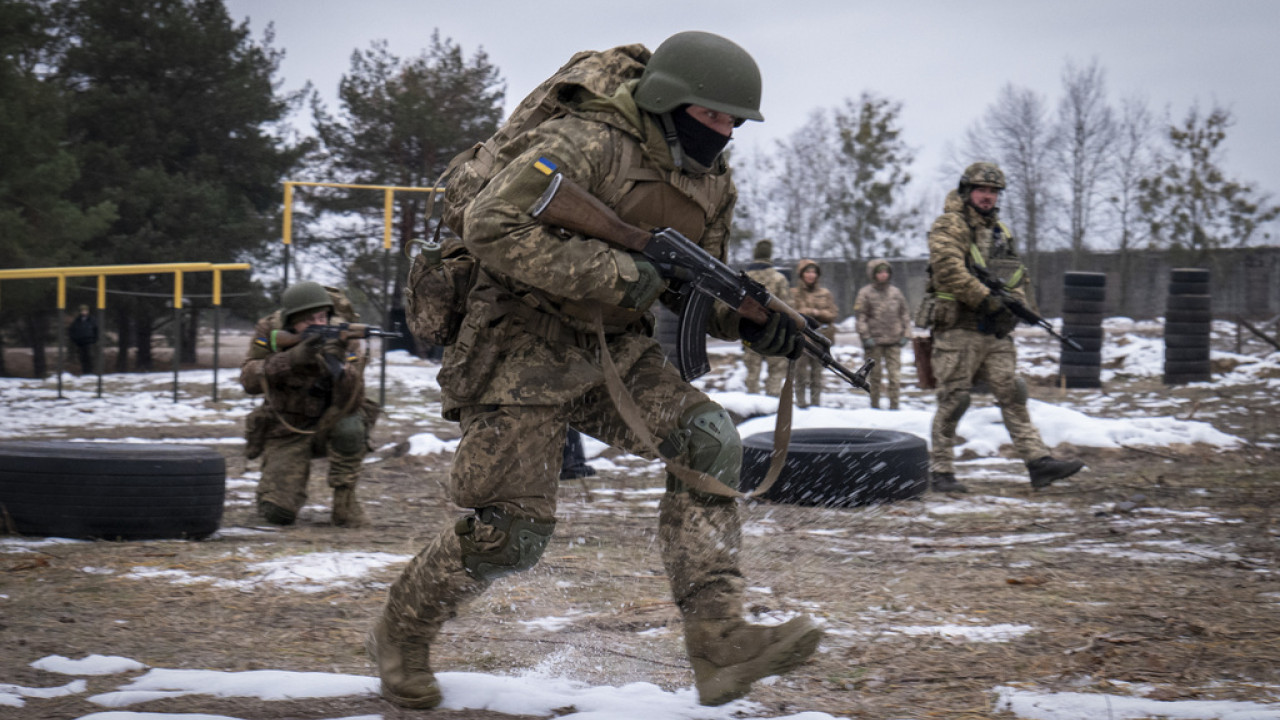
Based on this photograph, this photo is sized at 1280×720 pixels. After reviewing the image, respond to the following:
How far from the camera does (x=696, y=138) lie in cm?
296

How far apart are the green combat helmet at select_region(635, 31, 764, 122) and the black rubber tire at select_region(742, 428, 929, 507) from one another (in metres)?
3.96

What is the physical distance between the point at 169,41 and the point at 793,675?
22.4 metres

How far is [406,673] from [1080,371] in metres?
13.8

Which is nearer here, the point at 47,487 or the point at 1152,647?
the point at 1152,647

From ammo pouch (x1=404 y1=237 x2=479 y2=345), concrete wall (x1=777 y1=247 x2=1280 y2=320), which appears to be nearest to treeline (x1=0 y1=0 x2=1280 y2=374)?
concrete wall (x1=777 y1=247 x2=1280 y2=320)

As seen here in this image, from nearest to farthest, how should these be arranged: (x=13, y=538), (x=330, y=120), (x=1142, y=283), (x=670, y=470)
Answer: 1. (x=670, y=470)
2. (x=13, y=538)
3. (x=330, y=120)
4. (x=1142, y=283)

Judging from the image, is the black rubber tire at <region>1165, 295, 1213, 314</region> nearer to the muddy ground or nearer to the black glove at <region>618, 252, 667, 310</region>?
the muddy ground

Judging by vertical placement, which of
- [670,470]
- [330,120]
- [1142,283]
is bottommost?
[670,470]

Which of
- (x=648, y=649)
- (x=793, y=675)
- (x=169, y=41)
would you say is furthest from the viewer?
(x=169, y=41)

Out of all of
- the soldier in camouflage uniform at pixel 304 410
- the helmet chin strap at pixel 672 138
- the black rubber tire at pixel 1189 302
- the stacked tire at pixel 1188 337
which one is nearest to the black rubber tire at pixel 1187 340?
the stacked tire at pixel 1188 337

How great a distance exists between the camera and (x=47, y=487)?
17.5ft

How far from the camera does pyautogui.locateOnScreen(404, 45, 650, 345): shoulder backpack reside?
3.02m

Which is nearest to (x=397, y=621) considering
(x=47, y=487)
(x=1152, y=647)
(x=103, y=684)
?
(x=103, y=684)

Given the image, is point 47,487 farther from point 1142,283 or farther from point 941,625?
point 1142,283
